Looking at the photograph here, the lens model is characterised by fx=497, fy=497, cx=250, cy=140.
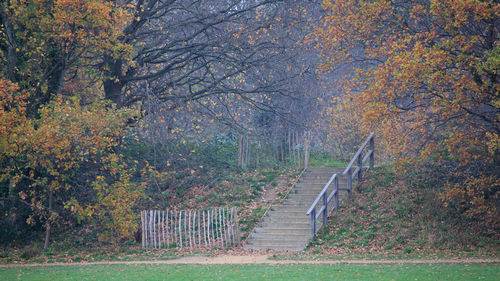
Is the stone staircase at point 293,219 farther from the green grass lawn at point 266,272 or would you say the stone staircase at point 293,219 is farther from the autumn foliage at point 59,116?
the autumn foliage at point 59,116

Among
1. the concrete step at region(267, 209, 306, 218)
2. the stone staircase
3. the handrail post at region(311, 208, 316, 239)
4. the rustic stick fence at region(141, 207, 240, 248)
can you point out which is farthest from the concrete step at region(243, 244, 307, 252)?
the concrete step at region(267, 209, 306, 218)

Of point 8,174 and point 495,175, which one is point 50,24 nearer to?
point 8,174

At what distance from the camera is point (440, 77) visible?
41.0 ft

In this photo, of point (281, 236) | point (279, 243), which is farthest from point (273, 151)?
point (279, 243)

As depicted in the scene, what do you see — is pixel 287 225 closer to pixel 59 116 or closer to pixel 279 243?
pixel 279 243

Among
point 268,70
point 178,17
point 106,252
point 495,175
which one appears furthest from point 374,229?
point 178,17

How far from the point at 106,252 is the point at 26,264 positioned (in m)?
2.61

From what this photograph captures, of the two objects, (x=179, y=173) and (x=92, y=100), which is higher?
(x=92, y=100)

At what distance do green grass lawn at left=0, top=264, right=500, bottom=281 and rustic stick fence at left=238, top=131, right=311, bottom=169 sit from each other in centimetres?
922

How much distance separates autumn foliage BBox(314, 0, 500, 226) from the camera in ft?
41.0

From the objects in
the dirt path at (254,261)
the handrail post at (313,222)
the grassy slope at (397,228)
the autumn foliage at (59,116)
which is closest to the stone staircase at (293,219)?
the handrail post at (313,222)

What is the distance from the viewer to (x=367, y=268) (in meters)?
12.0

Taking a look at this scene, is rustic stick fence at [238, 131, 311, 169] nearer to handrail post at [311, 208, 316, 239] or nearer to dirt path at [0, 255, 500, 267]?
handrail post at [311, 208, 316, 239]

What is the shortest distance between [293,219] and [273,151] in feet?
17.4
